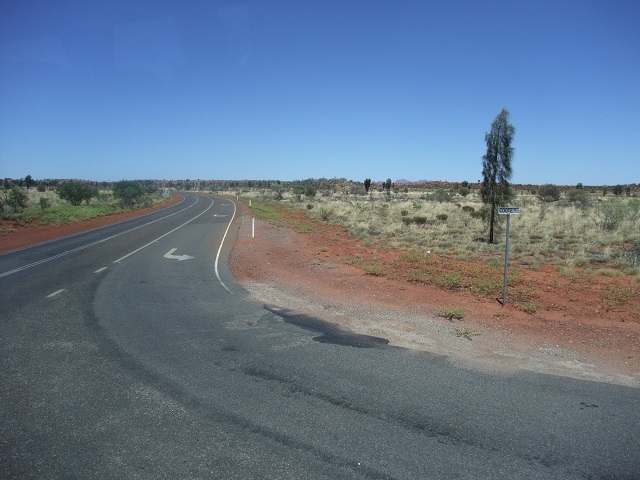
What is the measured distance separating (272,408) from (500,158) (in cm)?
1799

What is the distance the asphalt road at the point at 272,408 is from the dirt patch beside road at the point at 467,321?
1.90ft

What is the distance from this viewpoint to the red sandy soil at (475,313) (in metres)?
6.85

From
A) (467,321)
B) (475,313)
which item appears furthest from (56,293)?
(475,313)

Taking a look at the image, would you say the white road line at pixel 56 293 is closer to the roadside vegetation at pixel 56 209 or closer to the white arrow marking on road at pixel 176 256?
the white arrow marking on road at pixel 176 256

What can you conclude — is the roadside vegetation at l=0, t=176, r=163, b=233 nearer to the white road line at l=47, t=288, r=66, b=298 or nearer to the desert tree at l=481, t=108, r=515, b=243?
the white road line at l=47, t=288, r=66, b=298

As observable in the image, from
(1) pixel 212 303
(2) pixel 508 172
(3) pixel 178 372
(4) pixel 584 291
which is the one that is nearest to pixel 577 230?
(2) pixel 508 172

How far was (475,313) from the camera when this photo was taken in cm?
953

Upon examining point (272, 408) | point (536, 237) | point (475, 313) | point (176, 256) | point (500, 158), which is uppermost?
point (500, 158)

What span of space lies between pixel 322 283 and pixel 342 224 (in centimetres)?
1868

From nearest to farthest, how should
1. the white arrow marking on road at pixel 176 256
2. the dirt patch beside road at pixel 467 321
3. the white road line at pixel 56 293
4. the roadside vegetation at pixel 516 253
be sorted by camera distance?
the dirt patch beside road at pixel 467 321 → the white road line at pixel 56 293 → the roadside vegetation at pixel 516 253 → the white arrow marking on road at pixel 176 256

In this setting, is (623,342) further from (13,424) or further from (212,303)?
(13,424)

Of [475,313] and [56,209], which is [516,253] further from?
[56,209]

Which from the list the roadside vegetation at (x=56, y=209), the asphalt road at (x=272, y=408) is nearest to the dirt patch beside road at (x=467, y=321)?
the asphalt road at (x=272, y=408)

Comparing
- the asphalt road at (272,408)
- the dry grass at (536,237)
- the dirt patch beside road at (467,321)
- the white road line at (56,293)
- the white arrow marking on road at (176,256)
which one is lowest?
the white arrow marking on road at (176,256)
